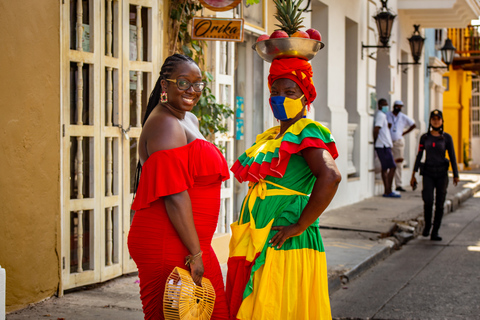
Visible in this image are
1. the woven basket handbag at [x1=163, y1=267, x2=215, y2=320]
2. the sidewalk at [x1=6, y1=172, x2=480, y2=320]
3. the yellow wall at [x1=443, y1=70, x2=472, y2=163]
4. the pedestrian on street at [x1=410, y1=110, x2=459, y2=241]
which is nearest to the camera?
the woven basket handbag at [x1=163, y1=267, x2=215, y2=320]

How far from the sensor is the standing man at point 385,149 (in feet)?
42.0

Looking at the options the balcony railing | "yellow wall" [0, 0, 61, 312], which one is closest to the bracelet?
"yellow wall" [0, 0, 61, 312]

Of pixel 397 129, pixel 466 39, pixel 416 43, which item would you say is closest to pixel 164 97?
pixel 397 129

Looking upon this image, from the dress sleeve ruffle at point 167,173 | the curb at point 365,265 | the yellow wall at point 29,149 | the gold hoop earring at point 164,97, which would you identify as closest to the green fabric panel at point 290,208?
the dress sleeve ruffle at point 167,173

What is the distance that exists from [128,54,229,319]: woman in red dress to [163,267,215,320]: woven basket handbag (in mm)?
87

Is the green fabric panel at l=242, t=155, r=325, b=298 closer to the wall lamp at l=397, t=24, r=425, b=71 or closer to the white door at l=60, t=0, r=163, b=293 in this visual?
the white door at l=60, t=0, r=163, b=293

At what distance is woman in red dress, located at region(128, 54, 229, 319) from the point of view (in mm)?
2686

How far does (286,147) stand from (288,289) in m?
0.70

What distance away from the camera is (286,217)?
9.70 ft

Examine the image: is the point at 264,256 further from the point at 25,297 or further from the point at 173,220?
the point at 25,297

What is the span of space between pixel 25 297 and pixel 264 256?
236 centimetres

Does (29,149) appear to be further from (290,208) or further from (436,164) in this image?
(436,164)

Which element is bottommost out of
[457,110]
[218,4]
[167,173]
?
[167,173]

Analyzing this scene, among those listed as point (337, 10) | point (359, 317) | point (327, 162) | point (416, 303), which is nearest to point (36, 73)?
point (327, 162)
